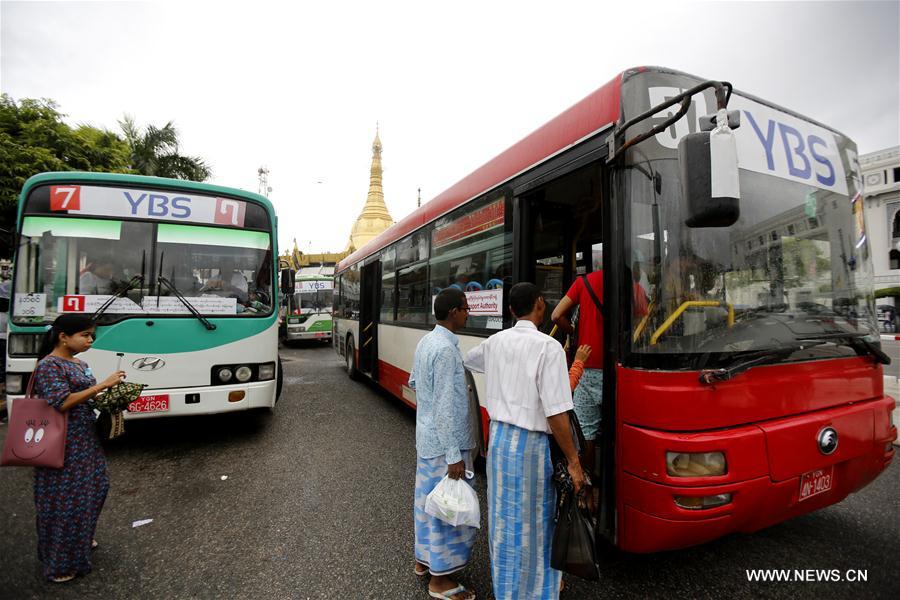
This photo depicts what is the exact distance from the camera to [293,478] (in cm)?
406

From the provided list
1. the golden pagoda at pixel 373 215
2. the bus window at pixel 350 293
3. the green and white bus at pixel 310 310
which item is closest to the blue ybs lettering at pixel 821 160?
the bus window at pixel 350 293

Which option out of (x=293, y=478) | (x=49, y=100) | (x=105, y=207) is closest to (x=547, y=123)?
(x=293, y=478)

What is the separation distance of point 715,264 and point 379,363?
18.5ft

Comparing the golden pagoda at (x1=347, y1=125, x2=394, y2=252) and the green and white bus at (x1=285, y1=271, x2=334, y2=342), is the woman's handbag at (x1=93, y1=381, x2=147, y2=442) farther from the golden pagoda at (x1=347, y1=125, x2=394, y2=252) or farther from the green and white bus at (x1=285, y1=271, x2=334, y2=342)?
the golden pagoda at (x1=347, y1=125, x2=394, y2=252)

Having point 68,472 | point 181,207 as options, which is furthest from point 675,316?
point 181,207

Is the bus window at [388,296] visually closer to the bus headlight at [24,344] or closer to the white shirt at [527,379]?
the bus headlight at [24,344]

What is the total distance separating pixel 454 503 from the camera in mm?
2164

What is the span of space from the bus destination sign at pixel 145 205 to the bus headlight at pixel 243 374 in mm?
1523

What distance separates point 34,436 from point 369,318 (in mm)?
5980

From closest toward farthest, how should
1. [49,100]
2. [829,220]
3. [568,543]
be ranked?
[568,543], [829,220], [49,100]

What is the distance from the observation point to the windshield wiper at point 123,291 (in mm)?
4133

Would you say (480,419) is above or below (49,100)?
below

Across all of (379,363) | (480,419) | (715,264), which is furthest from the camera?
(379,363)

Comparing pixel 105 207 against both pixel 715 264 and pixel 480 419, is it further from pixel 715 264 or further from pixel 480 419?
pixel 715 264
